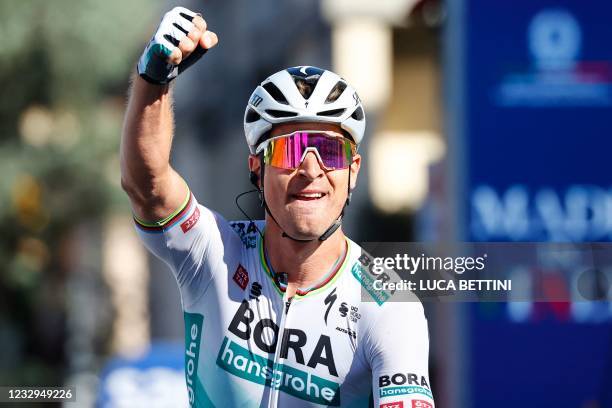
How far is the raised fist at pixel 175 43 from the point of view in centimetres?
381

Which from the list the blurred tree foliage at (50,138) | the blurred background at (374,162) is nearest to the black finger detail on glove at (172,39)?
the blurred background at (374,162)

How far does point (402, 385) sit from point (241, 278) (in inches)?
27.5

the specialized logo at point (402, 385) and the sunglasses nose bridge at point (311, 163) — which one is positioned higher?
the sunglasses nose bridge at point (311, 163)

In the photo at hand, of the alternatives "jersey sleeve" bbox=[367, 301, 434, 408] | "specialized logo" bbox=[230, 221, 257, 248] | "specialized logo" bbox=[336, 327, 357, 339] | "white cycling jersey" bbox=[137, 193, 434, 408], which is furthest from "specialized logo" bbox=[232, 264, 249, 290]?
"jersey sleeve" bbox=[367, 301, 434, 408]

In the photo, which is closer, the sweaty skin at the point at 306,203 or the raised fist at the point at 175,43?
the raised fist at the point at 175,43

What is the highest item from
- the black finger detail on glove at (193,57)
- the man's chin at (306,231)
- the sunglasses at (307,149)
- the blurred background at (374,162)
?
the blurred background at (374,162)

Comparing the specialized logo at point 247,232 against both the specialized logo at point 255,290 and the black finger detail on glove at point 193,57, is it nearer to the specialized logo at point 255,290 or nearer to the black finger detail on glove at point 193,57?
the specialized logo at point 255,290

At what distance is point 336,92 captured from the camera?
4207 millimetres

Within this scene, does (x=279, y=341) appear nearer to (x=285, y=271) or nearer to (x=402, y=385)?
(x=285, y=271)

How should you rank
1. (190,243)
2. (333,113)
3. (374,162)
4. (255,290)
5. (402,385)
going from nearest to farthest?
(402,385)
(333,113)
(190,243)
(255,290)
(374,162)

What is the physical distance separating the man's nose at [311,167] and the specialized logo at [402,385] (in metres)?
0.67

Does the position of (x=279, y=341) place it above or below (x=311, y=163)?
below

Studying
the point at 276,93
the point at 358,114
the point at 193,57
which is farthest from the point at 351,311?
→ the point at 193,57

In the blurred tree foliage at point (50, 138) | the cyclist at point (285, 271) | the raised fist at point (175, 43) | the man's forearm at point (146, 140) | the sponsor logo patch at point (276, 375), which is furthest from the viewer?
the blurred tree foliage at point (50, 138)
